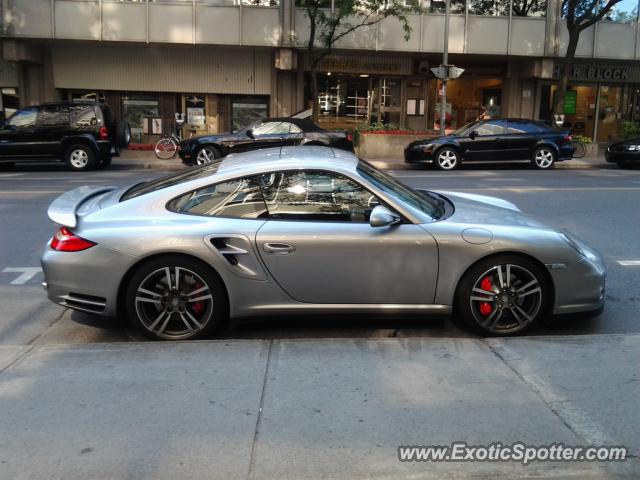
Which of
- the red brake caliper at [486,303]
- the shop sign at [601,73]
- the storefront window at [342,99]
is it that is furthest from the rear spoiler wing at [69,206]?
the shop sign at [601,73]

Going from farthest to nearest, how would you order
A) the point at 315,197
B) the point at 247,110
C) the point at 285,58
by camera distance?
the point at 247,110 < the point at 285,58 < the point at 315,197

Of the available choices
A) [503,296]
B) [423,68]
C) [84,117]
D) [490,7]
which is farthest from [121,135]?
[503,296]

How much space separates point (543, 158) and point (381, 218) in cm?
1548

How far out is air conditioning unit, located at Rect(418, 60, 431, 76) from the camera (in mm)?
25812

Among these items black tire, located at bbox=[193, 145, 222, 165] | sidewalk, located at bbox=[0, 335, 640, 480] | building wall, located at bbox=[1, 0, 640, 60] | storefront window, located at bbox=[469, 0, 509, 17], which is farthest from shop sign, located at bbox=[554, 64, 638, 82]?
sidewalk, located at bbox=[0, 335, 640, 480]

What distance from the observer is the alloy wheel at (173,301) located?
4.53m

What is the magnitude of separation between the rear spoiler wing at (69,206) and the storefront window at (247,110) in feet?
66.9

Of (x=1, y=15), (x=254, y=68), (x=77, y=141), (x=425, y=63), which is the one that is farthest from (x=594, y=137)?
(x=1, y=15)

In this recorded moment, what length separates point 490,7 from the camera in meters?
24.4

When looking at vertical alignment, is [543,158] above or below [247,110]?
below

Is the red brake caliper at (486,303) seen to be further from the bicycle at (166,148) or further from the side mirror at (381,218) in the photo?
the bicycle at (166,148)

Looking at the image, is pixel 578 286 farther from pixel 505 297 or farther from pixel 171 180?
→ pixel 171 180

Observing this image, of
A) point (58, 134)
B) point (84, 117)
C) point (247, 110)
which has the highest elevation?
point (247, 110)

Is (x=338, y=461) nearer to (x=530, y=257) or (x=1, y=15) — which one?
(x=530, y=257)
